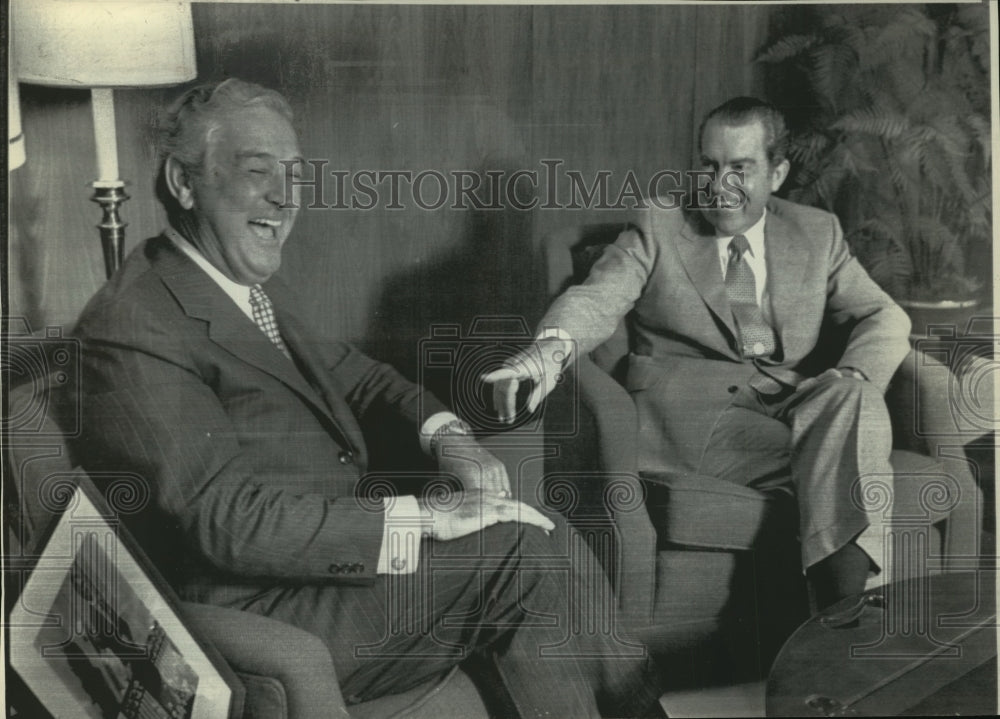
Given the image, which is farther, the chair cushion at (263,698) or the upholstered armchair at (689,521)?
the upholstered armchair at (689,521)

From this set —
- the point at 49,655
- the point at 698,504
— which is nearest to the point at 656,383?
the point at 698,504

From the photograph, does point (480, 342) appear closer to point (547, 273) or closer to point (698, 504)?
point (547, 273)

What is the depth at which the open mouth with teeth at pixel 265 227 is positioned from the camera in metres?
2.75

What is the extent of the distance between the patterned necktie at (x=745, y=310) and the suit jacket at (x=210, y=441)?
3.33ft

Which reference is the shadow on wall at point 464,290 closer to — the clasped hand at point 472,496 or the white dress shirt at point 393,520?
the clasped hand at point 472,496

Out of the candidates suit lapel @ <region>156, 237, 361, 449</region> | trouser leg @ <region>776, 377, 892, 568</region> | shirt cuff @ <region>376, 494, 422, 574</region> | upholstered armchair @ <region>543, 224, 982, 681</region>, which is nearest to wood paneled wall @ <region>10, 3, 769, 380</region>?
suit lapel @ <region>156, 237, 361, 449</region>

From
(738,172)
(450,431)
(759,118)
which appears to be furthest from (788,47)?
(450,431)

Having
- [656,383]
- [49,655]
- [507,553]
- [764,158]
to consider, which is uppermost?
[764,158]

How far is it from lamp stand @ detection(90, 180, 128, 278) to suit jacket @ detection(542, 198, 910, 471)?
44.0 inches

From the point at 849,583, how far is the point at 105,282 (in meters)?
1.99

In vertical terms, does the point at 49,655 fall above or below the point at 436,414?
below

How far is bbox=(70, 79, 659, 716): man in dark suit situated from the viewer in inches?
106

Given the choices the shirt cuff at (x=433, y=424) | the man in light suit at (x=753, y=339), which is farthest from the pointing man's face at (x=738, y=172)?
the shirt cuff at (x=433, y=424)

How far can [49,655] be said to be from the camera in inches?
109
